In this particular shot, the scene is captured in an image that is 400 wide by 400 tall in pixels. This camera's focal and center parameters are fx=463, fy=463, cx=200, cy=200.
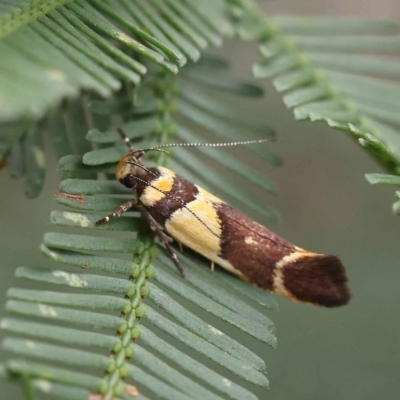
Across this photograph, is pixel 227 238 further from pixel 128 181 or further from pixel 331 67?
pixel 331 67

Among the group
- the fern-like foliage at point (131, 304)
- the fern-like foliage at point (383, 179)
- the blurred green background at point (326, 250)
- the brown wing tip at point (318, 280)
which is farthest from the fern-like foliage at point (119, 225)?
the blurred green background at point (326, 250)

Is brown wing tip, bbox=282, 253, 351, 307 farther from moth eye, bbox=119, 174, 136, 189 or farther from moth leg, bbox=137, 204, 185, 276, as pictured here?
moth eye, bbox=119, 174, 136, 189

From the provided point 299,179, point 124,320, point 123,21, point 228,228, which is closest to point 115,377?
point 124,320

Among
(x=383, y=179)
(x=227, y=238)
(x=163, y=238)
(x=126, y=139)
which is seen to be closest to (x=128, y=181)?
(x=126, y=139)

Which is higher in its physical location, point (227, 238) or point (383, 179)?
point (383, 179)

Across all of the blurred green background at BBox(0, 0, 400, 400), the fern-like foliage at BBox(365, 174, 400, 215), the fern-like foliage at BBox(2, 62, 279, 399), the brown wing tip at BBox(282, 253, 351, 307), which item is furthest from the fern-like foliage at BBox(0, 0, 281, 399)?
the blurred green background at BBox(0, 0, 400, 400)

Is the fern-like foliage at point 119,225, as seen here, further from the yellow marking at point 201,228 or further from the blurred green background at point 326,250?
the blurred green background at point 326,250

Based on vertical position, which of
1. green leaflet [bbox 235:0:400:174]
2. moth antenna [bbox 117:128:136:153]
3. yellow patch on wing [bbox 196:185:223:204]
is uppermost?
green leaflet [bbox 235:0:400:174]
